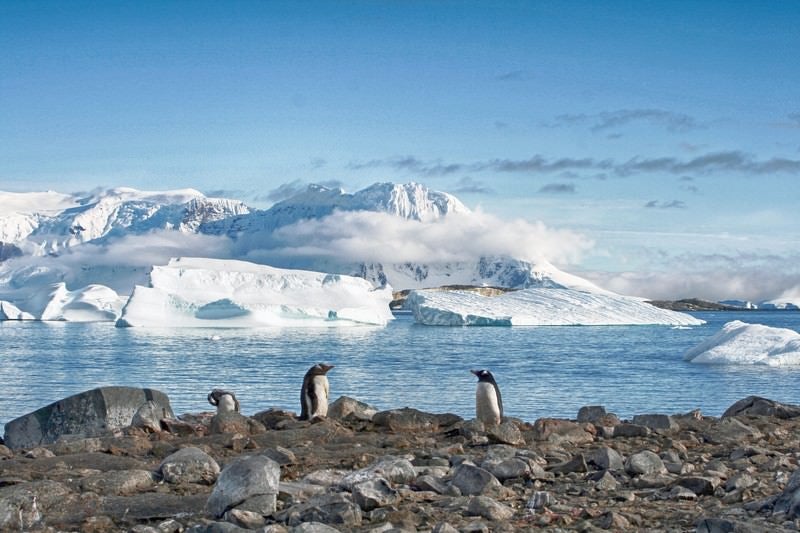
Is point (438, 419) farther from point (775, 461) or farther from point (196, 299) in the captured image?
point (196, 299)

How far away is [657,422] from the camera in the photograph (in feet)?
30.8

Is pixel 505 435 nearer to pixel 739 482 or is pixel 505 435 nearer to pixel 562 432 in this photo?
pixel 562 432

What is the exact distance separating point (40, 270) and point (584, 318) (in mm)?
140900

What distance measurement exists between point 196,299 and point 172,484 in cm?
5071

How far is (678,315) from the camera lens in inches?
2409

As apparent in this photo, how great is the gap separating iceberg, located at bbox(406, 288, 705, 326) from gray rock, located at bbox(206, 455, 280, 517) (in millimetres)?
50867

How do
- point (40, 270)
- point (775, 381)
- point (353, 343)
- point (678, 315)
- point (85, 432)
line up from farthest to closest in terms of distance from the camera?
1. point (40, 270)
2. point (678, 315)
3. point (353, 343)
4. point (775, 381)
5. point (85, 432)

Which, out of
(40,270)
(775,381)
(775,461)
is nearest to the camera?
(775,461)

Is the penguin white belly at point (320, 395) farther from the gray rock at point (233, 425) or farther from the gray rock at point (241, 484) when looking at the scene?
the gray rock at point (241, 484)

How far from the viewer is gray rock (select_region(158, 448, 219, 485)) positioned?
602 cm

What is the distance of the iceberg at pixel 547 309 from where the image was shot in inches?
2178

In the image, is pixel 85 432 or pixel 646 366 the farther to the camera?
pixel 646 366

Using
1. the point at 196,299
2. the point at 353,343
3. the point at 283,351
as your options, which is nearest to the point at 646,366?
the point at 283,351

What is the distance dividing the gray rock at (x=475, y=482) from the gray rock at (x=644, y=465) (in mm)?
1028
